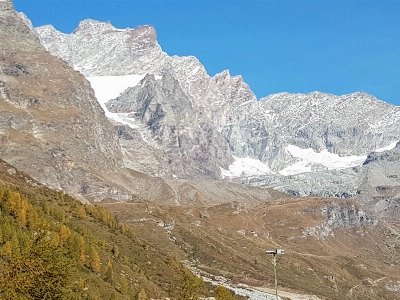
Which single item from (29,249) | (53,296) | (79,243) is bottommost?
(53,296)

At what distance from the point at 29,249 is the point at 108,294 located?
70099 millimetres

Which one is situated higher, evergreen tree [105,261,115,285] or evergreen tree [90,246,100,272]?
evergreen tree [90,246,100,272]

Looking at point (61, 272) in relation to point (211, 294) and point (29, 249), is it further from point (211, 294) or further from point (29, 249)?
point (211, 294)

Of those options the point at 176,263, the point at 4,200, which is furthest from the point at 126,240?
the point at 4,200

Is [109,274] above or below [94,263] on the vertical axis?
below

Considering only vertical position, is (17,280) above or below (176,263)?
below

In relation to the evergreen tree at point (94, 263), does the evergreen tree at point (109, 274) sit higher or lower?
lower

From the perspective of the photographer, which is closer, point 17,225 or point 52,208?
point 17,225

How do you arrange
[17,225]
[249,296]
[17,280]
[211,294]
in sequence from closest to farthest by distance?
[17,280] → [17,225] → [211,294] → [249,296]

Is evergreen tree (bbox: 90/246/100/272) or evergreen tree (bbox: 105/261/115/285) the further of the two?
evergreen tree (bbox: 90/246/100/272)

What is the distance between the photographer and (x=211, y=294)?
168 meters

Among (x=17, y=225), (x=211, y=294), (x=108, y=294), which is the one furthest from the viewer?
(x=211, y=294)

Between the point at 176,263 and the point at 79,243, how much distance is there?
65.2 m

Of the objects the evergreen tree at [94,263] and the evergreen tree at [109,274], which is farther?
the evergreen tree at [94,263]
